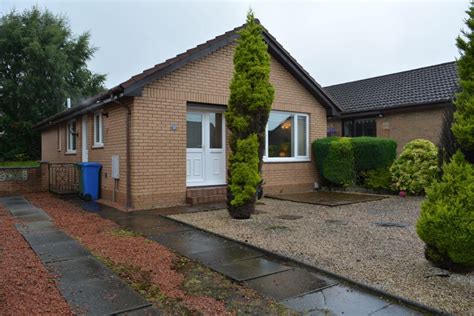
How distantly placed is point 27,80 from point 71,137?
47.8ft

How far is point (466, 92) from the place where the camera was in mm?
4109

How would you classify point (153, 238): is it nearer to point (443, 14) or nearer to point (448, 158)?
point (448, 158)

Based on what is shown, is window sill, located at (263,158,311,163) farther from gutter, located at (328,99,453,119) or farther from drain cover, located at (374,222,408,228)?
drain cover, located at (374,222,408,228)

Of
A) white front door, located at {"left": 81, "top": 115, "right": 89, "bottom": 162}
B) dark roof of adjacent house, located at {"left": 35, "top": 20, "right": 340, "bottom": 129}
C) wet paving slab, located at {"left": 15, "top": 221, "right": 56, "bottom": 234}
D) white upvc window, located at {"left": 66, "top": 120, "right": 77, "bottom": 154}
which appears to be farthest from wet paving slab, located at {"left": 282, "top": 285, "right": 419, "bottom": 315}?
white upvc window, located at {"left": 66, "top": 120, "right": 77, "bottom": 154}

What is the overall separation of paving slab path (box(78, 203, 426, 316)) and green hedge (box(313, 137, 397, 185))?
698 cm

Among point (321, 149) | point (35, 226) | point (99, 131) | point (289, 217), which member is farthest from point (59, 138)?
point (289, 217)

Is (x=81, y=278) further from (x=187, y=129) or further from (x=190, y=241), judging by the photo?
(x=187, y=129)

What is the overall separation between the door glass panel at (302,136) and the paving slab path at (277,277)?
22.8ft

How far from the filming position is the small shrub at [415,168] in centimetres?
1105

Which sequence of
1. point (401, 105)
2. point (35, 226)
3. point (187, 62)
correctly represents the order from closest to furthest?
point (35, 226), point (187, 62), point (401, 105)

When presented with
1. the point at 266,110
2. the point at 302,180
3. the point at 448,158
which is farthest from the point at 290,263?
the point at 302,180

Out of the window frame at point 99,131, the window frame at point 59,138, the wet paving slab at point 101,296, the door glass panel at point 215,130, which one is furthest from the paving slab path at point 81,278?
the window frame at point 59,138

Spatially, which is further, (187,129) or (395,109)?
(395,109)

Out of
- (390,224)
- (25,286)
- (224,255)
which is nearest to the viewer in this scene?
(25,286)
